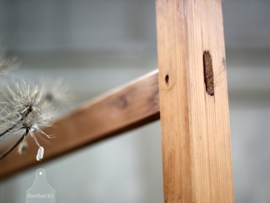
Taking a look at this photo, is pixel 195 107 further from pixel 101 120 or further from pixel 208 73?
pixel 101 120

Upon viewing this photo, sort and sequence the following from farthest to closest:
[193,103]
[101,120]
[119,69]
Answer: [119,69]
[101,120]
[193,103]

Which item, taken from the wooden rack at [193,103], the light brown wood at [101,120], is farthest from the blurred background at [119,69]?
the wooden rack at [193,103]

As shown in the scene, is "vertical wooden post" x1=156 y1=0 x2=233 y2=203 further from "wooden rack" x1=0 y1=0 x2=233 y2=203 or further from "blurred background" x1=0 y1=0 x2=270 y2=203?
"blurred background" x1=0 y1=0 x2=270 y2=203

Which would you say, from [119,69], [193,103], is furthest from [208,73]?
[119,69]

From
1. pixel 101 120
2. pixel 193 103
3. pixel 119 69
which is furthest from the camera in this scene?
pixel 119 69

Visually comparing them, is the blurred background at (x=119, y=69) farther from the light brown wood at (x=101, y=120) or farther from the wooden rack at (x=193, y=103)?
the wooden rack at (x=193, y=103)

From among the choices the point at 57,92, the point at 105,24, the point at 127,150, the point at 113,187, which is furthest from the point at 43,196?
the point at 105,24
